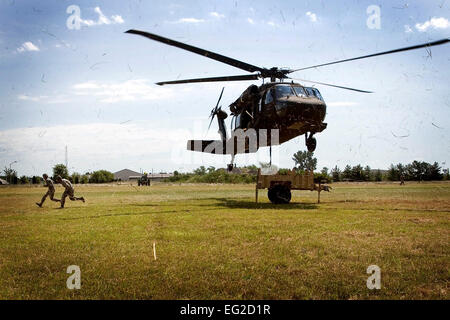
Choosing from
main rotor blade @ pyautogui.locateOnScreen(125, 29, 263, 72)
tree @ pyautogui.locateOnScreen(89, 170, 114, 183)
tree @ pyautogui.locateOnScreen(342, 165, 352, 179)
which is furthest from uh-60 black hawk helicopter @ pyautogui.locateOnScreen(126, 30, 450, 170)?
tree @ pyautogui.locateOnScreen(89, 170, 114, 183)

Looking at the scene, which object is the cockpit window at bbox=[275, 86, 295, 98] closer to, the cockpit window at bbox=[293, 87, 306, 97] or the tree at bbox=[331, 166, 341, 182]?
the cockpit window at bbox=[293, 87, 306, 97]

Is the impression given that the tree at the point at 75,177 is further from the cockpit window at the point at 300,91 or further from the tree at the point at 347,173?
the cockpit window at the point at 300,91

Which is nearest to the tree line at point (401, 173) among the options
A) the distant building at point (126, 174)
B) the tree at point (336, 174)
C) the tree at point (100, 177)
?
the tree at point (336, 174)

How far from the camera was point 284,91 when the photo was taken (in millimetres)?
14172

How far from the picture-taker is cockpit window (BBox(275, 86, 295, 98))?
14066 mm

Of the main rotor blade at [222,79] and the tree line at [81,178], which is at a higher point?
the main rotor blade at [222,79]

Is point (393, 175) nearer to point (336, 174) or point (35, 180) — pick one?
point (336, 174)

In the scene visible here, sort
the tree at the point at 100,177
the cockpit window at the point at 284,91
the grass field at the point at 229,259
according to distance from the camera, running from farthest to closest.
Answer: the tree at the point at 100,177 < the cockpit window at the point at 284,91 < the grass field at the point at 229,259

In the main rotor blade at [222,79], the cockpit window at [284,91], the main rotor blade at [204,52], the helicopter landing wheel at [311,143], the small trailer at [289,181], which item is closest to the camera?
the main rotor blade at [204,52]

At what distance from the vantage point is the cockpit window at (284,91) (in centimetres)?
1407

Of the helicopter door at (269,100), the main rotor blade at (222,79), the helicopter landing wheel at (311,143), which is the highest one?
the main rotor blade at (222,79)
